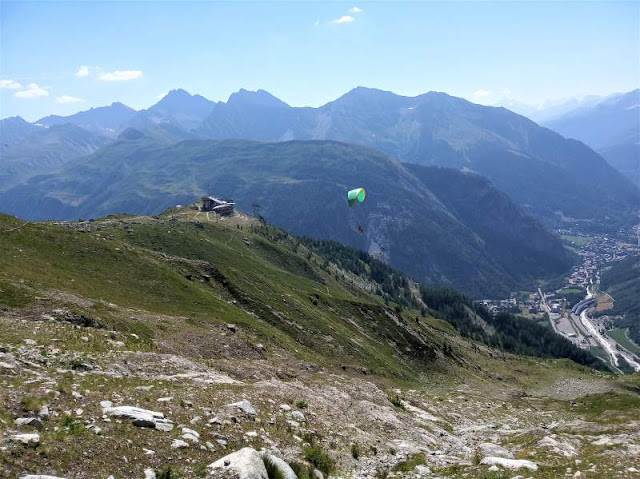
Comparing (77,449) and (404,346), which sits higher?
(77,449)

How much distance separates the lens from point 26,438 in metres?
16.8

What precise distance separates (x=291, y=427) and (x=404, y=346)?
68627 mm

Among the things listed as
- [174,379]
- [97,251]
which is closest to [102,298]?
[97,251]

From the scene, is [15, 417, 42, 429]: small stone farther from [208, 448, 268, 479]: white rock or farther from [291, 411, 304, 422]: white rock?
[291, 411, 304, 422]: white rock

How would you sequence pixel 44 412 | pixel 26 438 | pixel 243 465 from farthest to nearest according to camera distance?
pixel 44 412 → pixel 243 465 → pixel 26 438

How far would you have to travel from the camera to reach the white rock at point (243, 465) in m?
17.8

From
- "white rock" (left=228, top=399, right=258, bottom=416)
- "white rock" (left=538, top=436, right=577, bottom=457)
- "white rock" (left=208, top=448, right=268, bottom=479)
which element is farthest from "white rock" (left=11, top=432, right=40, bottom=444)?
"white rock" (left=538, top=436, right=577, bottom=457)

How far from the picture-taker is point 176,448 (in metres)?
19.4

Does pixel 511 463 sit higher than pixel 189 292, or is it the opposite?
pixel 189 292

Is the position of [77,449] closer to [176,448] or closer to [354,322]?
[176,448]

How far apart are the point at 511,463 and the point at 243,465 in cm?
1729

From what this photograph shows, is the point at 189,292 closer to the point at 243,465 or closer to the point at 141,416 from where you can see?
the point at 141,416

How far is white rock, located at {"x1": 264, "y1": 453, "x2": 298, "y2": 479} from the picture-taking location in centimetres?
1940

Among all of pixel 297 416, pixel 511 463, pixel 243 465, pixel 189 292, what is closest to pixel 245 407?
pixel 297 416
